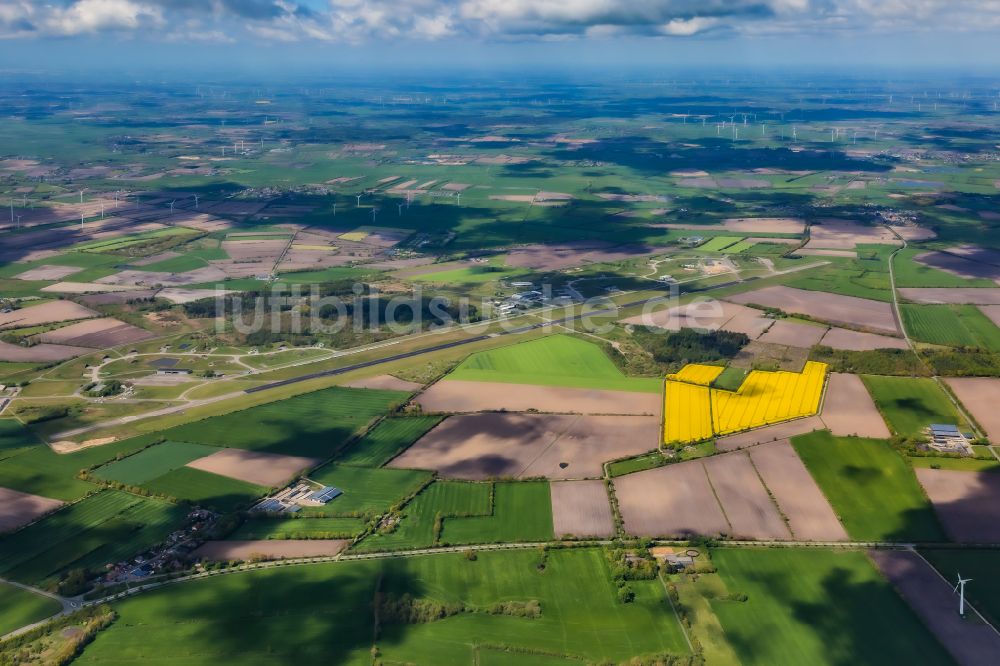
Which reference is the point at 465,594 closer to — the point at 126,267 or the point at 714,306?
the point at 714,306

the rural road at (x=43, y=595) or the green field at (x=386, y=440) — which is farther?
the green field at (x=386, y=440)

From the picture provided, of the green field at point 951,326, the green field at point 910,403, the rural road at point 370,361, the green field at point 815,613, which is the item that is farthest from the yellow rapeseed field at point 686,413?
the green field at point 951,326

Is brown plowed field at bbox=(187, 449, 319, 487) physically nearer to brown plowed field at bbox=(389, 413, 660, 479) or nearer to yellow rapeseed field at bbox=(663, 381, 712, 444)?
brown plowed field at bbox=(389, 413, 660, 479)

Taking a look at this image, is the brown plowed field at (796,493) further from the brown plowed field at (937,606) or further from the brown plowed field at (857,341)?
the brown plowed field at (857,341)

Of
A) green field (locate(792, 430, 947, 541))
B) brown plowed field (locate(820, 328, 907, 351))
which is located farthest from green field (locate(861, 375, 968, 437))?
brown plowed field (locate(820, 328, 907, 351))

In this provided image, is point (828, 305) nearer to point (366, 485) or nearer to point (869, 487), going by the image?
point (869, 487)

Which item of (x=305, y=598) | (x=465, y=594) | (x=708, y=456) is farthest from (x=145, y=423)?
(x=708, y=456)
